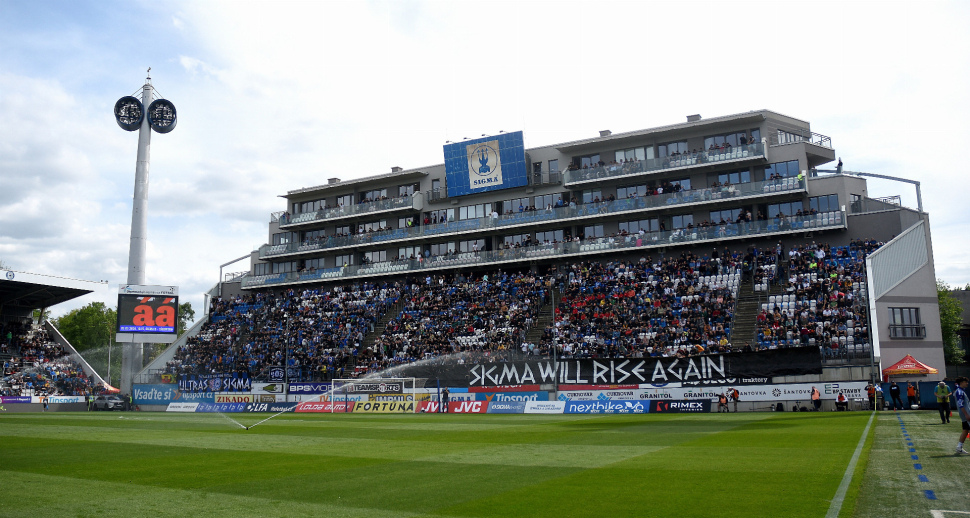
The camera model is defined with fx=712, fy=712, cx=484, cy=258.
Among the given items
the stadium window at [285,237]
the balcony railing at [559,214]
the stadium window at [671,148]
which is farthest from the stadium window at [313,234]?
the stadium window at [671,148]

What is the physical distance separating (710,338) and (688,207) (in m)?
16.7

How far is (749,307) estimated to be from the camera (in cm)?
4925

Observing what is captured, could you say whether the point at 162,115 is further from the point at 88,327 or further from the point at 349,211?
the point at 88,327

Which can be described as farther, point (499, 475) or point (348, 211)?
point (348, 211)

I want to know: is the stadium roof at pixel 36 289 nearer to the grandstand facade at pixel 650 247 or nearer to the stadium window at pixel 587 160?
the grandstand facade at pixel 650 247

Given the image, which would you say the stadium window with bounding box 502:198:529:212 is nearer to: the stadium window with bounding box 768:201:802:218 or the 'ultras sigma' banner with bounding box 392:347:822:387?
the stadium window with bounding box 768:201:802:218

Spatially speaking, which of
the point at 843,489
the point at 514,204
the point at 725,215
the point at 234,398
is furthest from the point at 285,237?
the point at 843,489

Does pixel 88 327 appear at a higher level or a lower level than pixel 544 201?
lower

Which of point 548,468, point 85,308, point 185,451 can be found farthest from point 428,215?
point 85,308

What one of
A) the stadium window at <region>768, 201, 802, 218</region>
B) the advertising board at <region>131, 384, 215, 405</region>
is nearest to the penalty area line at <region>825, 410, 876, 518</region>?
the stadium window at <region>768, 201, 802, 218</region>

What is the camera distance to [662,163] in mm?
60438

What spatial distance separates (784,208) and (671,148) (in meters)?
10.8

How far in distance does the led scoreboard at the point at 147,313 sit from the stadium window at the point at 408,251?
71.4 ft

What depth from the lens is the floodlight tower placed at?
69562mm
